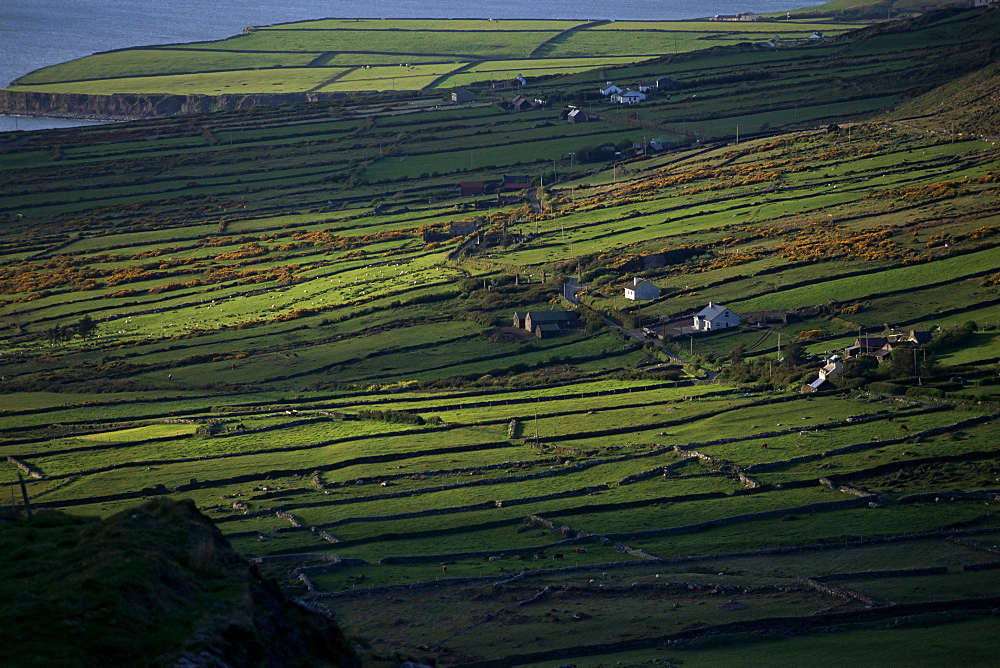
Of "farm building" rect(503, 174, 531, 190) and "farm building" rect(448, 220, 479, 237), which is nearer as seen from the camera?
"farm building" rect(448, 220, 479, 237)

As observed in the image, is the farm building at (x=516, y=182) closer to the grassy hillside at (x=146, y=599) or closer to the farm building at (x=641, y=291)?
the farm building at (x=641, y=291)

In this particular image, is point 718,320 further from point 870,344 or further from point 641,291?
point 870,344

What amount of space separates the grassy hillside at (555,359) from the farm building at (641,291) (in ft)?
5.19

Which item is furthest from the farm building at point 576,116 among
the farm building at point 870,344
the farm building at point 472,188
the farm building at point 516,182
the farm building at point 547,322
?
the farm building at point 870,344

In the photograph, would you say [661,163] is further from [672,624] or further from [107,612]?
[107,612]

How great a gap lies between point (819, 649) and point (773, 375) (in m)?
36.6

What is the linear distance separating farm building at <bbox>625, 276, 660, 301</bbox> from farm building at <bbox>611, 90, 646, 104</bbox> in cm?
7858

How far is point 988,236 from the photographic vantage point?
9025cm

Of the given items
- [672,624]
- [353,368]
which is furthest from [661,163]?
[672,624]

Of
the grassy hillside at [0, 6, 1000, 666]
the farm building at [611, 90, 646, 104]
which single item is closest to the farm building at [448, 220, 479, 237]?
the grassy hillside at [0, 6, 1000, 666]

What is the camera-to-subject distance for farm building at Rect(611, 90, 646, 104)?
16600 cm

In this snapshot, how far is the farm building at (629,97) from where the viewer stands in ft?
545

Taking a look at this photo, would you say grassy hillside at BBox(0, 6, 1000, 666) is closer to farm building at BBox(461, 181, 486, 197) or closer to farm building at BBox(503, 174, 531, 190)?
farm building at BBox(461, 181, 486, 197)

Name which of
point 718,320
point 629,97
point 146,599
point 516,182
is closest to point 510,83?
point 629,97
